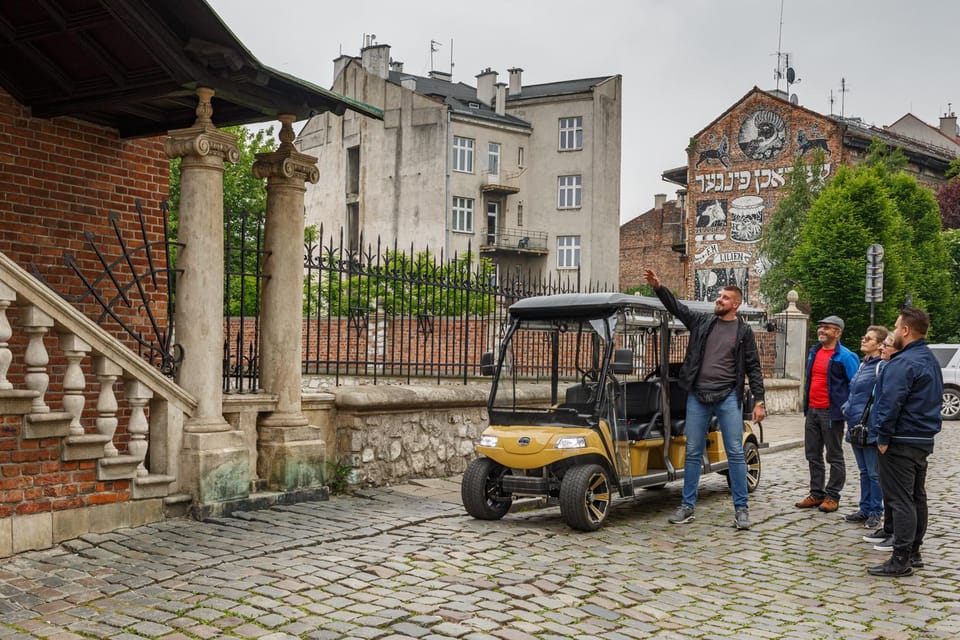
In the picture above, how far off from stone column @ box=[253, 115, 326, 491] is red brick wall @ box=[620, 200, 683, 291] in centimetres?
4745

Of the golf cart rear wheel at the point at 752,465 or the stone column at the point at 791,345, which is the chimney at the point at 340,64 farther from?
the golf cart rear wheel at the point at 752,465

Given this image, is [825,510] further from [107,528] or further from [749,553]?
[107,528]

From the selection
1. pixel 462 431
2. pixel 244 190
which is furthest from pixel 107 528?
pixel 244 190

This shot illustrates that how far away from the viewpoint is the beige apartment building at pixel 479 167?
47000 millimetres

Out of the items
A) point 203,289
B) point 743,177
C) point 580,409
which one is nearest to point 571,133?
point 743,177

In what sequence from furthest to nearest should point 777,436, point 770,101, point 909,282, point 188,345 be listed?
point 770,101, point 909,282, point 777,436, point 188,345

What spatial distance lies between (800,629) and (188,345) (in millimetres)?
5192

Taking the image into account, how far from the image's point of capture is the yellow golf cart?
8.40 metres

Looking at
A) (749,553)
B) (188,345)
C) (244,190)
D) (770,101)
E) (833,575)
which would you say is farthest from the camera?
(770,101)

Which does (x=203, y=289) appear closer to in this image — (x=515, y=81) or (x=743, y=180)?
(x=743, y=180)

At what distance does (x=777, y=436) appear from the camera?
17.3 m

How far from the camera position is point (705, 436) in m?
8.93

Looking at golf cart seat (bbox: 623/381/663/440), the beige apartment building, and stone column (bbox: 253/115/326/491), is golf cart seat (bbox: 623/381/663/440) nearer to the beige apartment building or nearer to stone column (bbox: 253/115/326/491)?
stone column (bbox: 253/115/326/491)

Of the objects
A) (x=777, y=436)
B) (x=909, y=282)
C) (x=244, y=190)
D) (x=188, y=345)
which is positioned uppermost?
(x=244, y=190)
